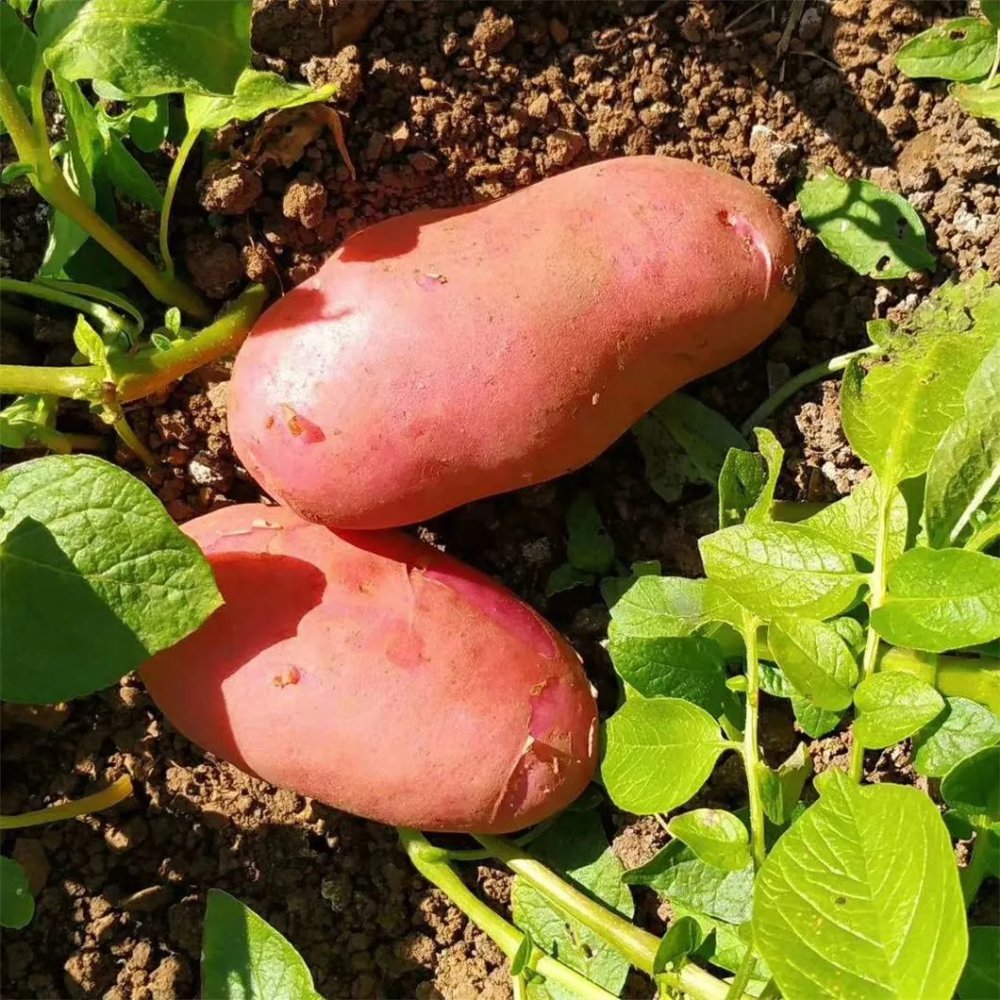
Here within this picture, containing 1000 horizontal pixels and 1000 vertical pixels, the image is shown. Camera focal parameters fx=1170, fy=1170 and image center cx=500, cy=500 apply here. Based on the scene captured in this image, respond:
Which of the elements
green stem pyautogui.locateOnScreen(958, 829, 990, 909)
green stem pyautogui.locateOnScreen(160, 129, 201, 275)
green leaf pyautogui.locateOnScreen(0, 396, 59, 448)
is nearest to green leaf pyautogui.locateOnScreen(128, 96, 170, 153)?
green stem pyautogui.locateOnScreen(160, 129, 201, 275)

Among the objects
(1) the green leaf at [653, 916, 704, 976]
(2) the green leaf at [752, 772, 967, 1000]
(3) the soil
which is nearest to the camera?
(2) the green leaf at [752, 772, 967, 1000]

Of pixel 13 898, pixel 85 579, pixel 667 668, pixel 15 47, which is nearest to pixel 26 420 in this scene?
pixel 85 579

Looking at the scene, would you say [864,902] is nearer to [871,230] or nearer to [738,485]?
[738,485]

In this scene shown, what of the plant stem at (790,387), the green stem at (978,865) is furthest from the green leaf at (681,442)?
the green stem at (978,865)

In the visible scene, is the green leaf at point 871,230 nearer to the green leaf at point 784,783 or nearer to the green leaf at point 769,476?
the green leaf at point 769,476

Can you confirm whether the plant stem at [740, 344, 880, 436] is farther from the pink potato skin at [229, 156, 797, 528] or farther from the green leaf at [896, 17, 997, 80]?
the green leaf at [896, 17, 997, 80]

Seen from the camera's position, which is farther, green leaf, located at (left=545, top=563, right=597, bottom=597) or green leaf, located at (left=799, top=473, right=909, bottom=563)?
green leaf, located at (left=545, top=563, right=597, bottom=597)
